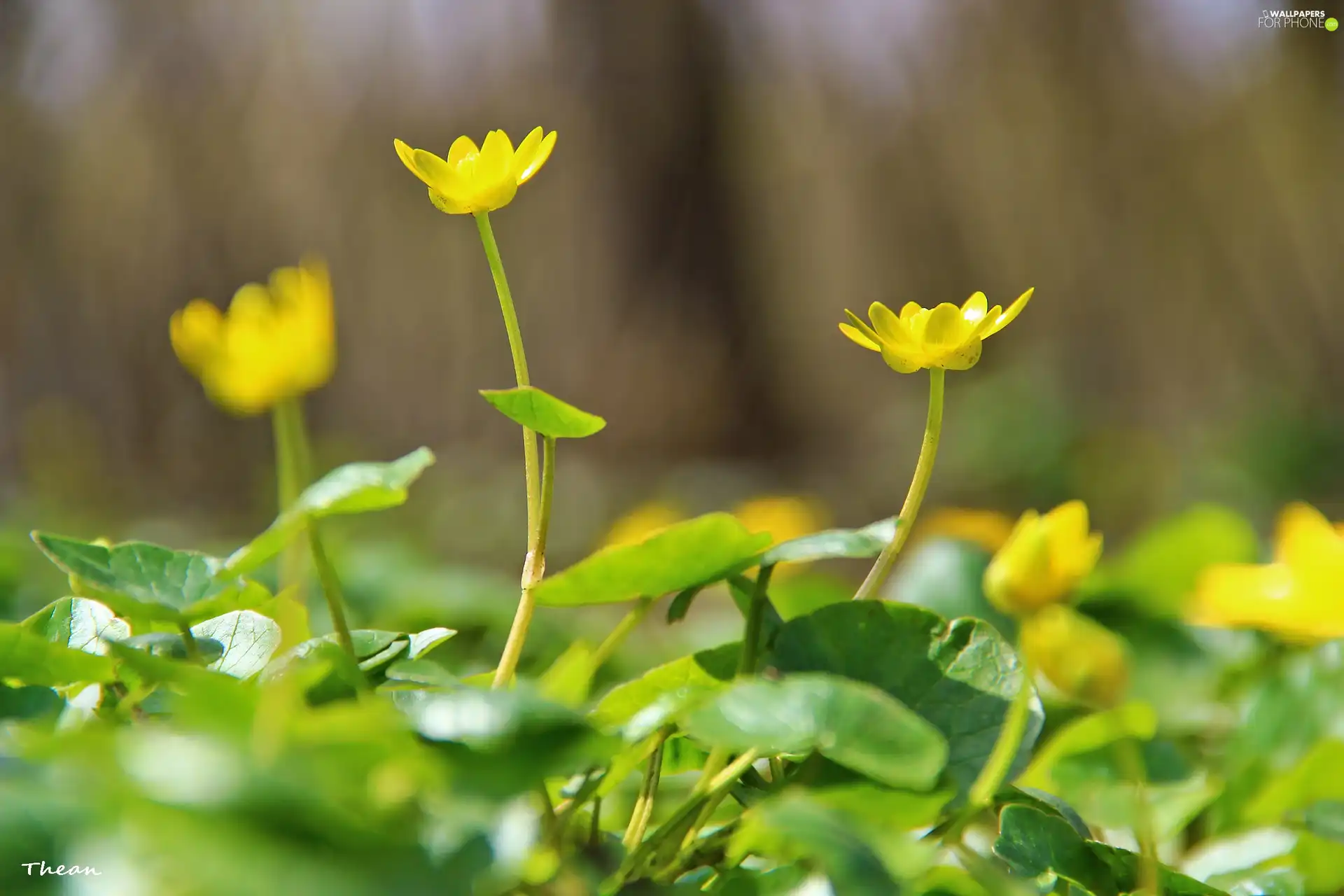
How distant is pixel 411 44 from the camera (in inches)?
143

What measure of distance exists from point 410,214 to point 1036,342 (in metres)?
2.20

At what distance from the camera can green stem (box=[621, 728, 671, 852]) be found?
0.35 meters

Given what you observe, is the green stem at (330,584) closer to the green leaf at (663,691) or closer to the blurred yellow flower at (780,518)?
the green leaf at (663,691)

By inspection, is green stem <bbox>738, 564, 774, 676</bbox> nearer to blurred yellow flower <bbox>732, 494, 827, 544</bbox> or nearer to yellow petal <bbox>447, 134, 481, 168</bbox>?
yellow petal <bbox>447, 134, 481, 168</bbox>

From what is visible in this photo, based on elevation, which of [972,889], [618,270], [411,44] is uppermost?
[411,44]

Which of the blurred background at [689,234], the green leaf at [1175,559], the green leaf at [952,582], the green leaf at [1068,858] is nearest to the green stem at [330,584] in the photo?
the green leaf at [1068,858]

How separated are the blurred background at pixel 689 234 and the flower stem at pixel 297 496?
302cm

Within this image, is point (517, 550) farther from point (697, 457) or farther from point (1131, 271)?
point (1131, 271)

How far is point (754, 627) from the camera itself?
1.24ft

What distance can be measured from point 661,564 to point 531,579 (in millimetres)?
52

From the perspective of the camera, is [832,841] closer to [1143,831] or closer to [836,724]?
[836,724]

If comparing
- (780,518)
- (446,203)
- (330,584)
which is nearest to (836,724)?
(330,584)

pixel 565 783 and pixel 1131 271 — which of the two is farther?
pixel 1131 271

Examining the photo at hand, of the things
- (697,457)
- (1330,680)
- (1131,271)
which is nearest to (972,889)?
(1330,680)
